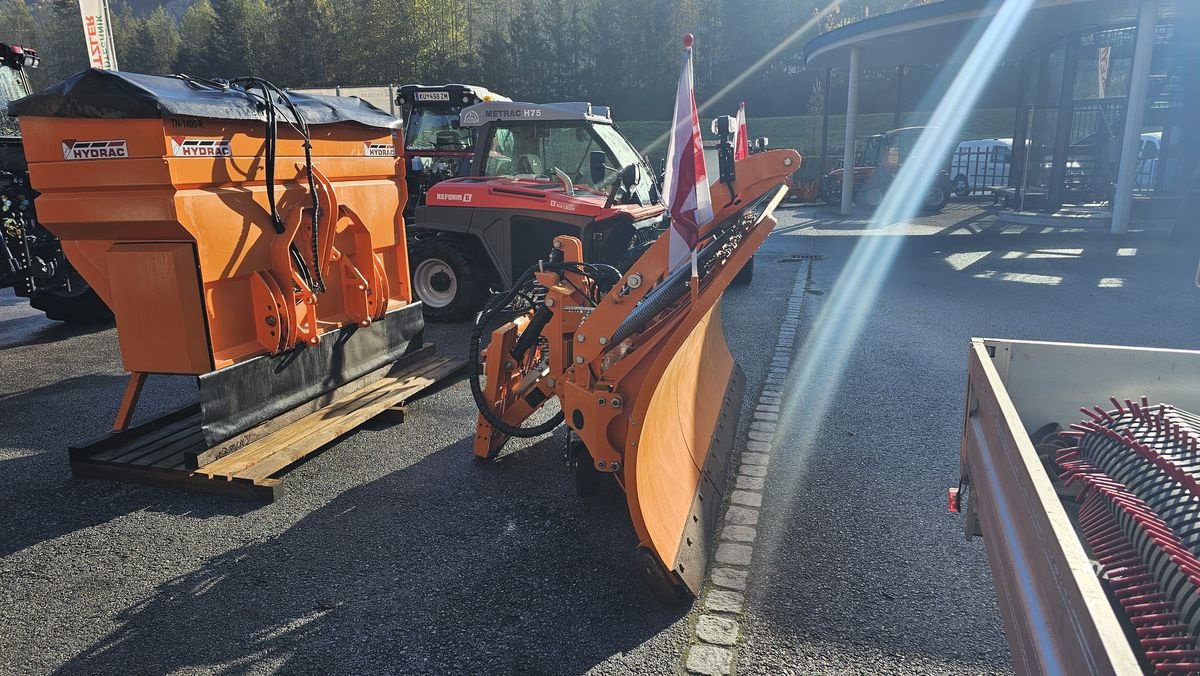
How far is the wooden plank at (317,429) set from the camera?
161 inches

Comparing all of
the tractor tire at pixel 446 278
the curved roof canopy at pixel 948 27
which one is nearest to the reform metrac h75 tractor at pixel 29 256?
the tractor tire at pixel 446 278

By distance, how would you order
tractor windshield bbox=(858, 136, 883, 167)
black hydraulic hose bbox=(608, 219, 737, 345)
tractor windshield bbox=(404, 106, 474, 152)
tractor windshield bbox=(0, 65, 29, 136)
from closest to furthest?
black hydraulic hose bbox=(608, 219, 737, 345) → tractor windshield bbox=(0, 65, 29, 136) → tractor windshield bbox=(404, 106, 474, 152) → tractor windshield bbox=(858, 136, 883, 167)

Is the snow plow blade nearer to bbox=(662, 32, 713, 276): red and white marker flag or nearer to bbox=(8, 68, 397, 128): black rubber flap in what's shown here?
bbox=(662, 32, 713, 276): red and white marker flag

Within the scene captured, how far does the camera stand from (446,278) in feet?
26.7

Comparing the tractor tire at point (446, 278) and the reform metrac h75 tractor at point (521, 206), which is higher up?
the reform metrac h75 tractor at point (521, 206)

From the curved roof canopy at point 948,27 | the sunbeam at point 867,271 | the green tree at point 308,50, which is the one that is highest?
the green tree at point 308,50

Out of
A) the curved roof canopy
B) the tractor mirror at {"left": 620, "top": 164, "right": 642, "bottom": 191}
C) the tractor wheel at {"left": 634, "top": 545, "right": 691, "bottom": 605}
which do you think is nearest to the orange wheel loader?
the tractor wheel at {"left": 634, "top": 545, "right": 691, "bottom": 605}

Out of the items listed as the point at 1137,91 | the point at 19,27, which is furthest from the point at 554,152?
the point at 19,27

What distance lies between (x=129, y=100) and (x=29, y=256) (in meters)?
4.98

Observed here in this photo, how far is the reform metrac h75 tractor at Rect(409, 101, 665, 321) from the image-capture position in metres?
7.48

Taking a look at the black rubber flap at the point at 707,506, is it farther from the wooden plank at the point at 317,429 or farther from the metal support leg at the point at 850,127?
the metal support leg at the point at 850,127

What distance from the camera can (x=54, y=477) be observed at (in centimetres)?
431

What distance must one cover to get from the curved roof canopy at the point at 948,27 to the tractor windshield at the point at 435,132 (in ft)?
30.4

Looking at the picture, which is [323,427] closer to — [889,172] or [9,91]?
[9,91]
